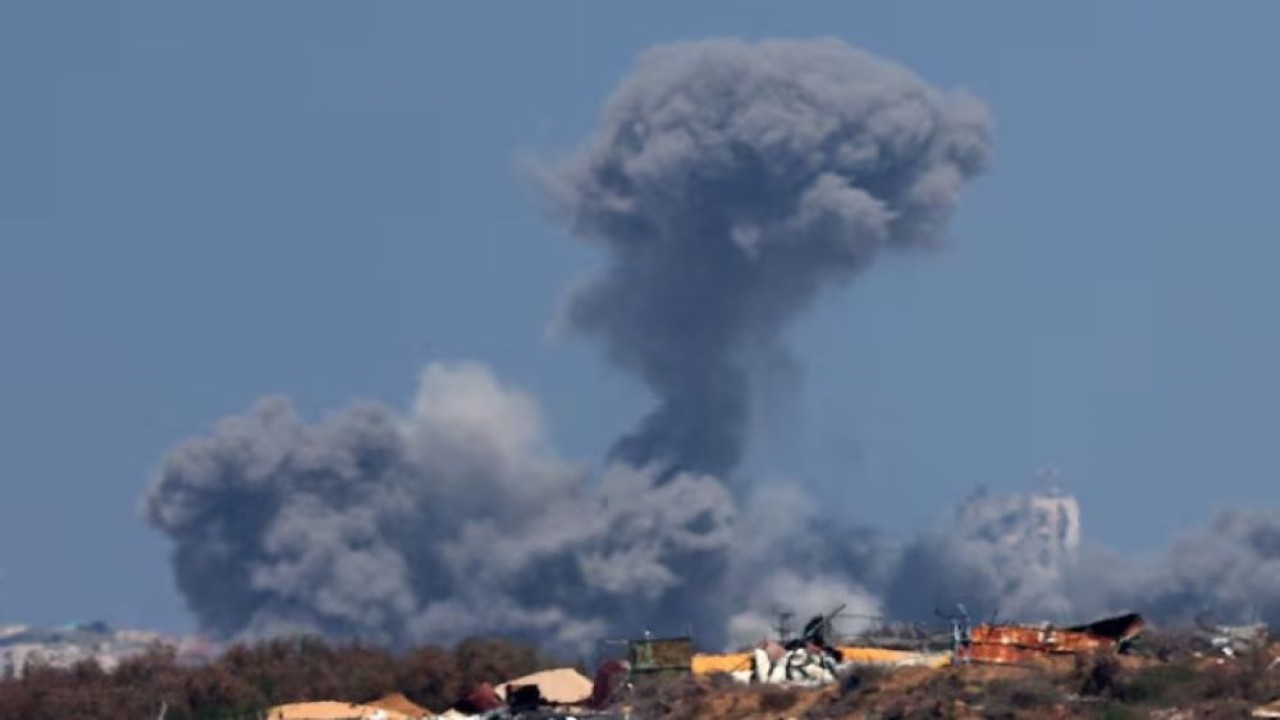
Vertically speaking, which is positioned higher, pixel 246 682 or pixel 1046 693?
pixel 246 682

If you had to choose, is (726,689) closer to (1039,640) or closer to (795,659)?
(795,659)

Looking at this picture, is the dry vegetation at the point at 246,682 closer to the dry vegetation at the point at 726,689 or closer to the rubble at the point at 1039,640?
the dry vegetation at the point at 726,689

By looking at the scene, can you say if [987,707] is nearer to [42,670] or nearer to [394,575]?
[42,670]

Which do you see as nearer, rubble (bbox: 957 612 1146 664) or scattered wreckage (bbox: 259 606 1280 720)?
rubble (bbox: 957 612 1146 664)

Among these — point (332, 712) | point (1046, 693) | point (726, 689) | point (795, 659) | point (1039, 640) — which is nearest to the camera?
point (1046, 693)

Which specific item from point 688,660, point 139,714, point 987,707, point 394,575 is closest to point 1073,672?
point 987,707

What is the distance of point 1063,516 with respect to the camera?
198625 millimetres

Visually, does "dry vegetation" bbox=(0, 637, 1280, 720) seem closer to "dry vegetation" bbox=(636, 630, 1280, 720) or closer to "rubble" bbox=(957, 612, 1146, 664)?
"dry vegetation" bbox=(636, 630, 1280, 720)

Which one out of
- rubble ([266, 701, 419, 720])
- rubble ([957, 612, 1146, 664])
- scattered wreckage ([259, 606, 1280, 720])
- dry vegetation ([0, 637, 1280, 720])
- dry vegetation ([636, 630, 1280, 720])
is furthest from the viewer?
rubble ([266, 701, 419, 720])

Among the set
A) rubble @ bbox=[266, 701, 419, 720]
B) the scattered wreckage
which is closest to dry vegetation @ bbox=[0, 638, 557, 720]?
rubble @ bbox=[266, 701, 419, 720]

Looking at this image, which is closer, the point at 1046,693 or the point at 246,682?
the point at 1046,693

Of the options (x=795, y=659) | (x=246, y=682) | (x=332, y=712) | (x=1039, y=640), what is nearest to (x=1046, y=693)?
(x=1039, y=640)

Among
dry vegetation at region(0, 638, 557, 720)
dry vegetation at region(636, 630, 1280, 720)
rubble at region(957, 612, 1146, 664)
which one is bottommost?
dry vegetation at region(636, 630, 1280, 720)

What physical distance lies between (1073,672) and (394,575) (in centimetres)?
10581
